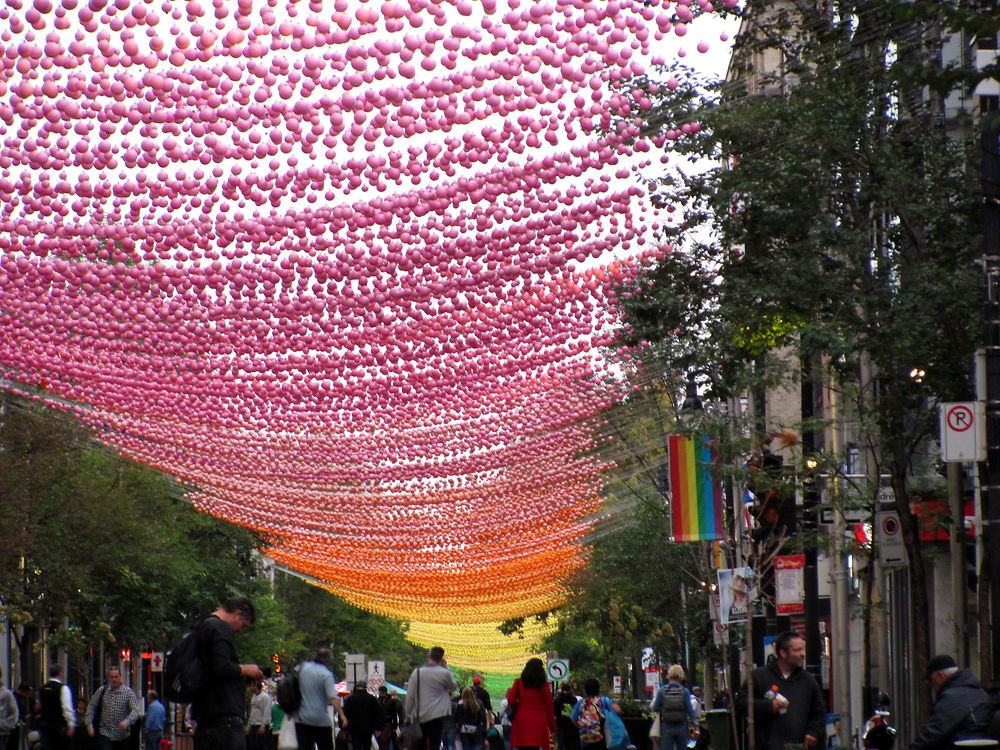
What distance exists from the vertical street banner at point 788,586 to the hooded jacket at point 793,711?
1017 centimetres

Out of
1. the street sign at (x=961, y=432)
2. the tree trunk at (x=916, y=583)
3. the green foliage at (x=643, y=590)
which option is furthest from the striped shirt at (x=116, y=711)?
the green foliage at (x=643, y=590)

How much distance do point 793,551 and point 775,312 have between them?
8280 millimetres

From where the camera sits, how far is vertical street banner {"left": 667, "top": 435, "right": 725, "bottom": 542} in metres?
21.7

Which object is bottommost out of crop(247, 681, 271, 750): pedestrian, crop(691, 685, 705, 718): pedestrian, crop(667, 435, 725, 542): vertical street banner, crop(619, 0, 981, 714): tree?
crop(691, 685, 705, 718): pedestrian

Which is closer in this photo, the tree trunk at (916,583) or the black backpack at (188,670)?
the black backpack at (188,670)

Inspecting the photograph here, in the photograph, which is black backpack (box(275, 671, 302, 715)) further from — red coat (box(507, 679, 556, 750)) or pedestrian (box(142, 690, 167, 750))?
pedestrian (box(142, 690, 167, 750))

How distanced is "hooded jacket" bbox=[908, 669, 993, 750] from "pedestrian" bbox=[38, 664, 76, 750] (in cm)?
1283

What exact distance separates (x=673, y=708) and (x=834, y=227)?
666 centimetres

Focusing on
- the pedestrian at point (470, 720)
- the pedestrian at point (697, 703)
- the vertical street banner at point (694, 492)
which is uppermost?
the vertical street banner at point (694, 492)

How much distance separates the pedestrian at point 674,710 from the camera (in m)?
20.8

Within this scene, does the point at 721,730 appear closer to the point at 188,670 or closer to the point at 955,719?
the point at 955,719

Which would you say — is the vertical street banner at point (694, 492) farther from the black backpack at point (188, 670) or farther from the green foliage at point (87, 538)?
the black backpack at point (188, 670)

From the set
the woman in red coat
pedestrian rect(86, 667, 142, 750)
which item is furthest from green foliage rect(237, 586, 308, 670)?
the woman in red coat

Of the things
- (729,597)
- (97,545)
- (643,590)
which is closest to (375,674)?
(643,590)
